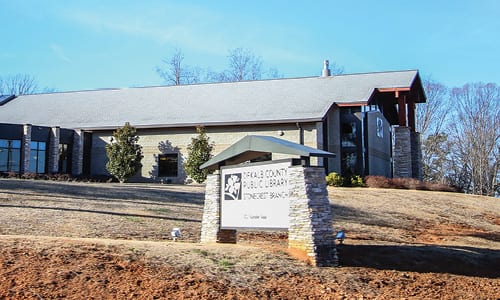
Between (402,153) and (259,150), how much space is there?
82.8ft

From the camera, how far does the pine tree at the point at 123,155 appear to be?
105 feet

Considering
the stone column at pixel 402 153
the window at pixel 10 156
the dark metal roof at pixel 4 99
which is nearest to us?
the window at pixel 10 156

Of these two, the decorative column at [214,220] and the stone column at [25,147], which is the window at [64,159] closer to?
the stone column at [25,147]

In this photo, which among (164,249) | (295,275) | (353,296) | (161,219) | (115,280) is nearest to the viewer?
(115,280)

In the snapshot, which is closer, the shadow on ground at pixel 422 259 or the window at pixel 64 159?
the shadow on ground at pixel 422 259

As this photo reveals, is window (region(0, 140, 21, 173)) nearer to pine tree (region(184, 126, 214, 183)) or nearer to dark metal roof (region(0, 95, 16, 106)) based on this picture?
pine tree (region(184, 126, 214, 183))

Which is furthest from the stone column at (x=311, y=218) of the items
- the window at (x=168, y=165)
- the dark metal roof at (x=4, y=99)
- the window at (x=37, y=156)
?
the dark metal roof at (x=4, y=99)

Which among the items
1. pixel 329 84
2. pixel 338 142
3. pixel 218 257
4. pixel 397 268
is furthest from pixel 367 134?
pixel 218 257

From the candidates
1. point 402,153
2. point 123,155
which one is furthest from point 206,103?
point 402,153

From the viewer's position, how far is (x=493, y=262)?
14.4 metres

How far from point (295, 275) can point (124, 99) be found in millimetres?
30527

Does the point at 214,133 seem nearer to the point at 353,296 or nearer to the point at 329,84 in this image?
the point at 329,84

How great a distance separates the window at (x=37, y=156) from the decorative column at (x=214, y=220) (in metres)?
22.1

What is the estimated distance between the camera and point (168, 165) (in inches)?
1320
